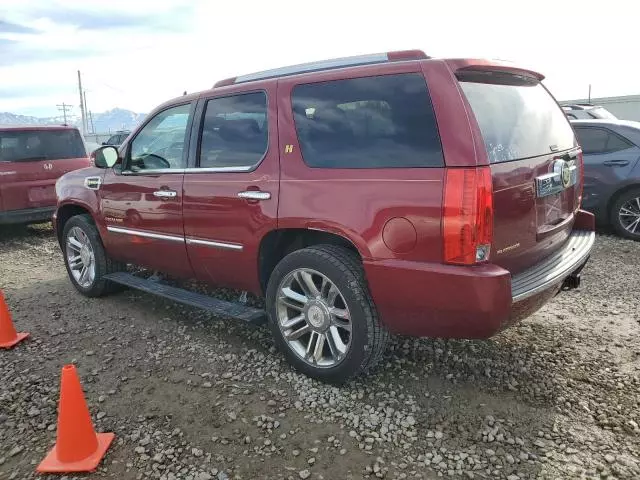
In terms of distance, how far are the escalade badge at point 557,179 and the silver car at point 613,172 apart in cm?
397

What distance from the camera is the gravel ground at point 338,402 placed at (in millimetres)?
2541

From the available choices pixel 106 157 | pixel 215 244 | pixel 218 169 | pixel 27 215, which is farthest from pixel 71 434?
pixel 27 215

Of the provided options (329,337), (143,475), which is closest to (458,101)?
(329,337)

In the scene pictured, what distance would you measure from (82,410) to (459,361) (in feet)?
7.64

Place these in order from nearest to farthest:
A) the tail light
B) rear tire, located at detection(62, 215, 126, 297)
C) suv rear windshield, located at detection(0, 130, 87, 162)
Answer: the tail light → rear tire, located at detection(62, 215, 126, 297) → suv rear windshield, located at detection(0, 130, 87, 162)

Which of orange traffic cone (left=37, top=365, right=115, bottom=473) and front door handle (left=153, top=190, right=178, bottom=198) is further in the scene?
front door handle (left=153, top=190, right=178, bottom=198)

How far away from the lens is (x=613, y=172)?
672 centimetres

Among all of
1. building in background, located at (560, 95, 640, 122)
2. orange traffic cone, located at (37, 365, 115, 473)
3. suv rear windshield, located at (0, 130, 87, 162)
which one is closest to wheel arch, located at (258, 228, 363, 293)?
orange traffic cone, located at (37, 365, 115, 473)

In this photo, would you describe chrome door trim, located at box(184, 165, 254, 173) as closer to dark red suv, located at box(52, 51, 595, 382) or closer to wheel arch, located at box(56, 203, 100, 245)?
dark red suv, located at box(52, 51, 595, 382)

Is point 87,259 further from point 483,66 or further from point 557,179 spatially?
point 557,179

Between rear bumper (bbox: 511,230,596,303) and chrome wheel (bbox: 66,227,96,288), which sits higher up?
rear bumper (bbox: 511,230,596,303)

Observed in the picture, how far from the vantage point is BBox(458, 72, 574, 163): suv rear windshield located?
2.72 metres

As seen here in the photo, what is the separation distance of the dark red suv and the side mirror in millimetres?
465

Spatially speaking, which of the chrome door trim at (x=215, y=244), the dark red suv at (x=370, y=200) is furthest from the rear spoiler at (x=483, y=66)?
the chrome door trim at (x=215, y=244)
